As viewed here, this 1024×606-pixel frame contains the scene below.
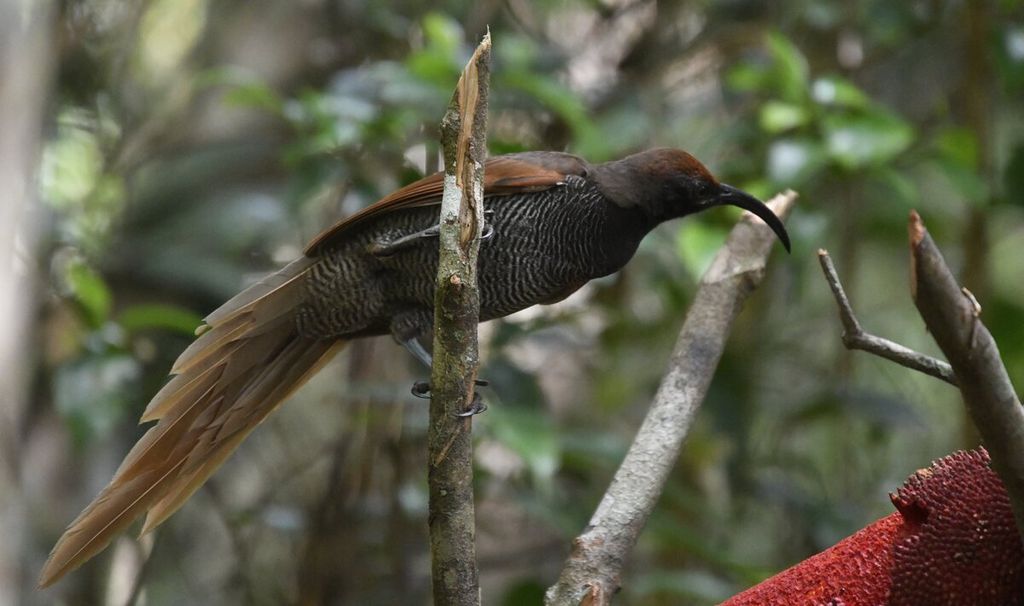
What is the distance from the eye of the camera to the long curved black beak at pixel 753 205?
2.07 m

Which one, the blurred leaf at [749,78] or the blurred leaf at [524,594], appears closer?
the blurred leaf at [749,78]

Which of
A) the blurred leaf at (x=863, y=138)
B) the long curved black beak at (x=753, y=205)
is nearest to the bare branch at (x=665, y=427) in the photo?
the long curved black beak at (x=753, y=205)

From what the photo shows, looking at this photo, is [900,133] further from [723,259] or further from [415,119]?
[415,119]

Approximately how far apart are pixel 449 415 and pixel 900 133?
1.73m

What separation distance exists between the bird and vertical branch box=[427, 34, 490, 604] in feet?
2.28

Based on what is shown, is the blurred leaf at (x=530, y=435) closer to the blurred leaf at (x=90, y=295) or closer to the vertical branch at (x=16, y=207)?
the blurred leaf at (x=90, y=295)

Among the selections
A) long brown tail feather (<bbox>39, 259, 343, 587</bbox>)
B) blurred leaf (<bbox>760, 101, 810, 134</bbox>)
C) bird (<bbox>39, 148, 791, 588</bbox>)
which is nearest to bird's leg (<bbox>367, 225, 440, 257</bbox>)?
bird (<bbox>39, 148, 791, 588</bbox>)

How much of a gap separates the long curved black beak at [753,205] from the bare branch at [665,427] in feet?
0.06

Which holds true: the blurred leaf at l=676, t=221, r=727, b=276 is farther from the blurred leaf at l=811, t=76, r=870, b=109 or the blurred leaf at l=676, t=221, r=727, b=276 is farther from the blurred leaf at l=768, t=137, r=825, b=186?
the blurred leaf at l=811, t=76, r=870, b=109

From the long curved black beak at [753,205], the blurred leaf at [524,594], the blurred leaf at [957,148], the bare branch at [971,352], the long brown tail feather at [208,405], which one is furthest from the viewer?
the blurred leaf at [524,594]

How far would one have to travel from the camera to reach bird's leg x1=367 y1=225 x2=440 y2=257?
2182mm

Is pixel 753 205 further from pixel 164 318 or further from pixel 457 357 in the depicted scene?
pixel 164 318

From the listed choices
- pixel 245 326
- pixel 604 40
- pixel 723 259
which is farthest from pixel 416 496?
pixel 604 40

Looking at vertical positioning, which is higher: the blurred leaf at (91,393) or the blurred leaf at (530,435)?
the blurred leaf at (91,393)
